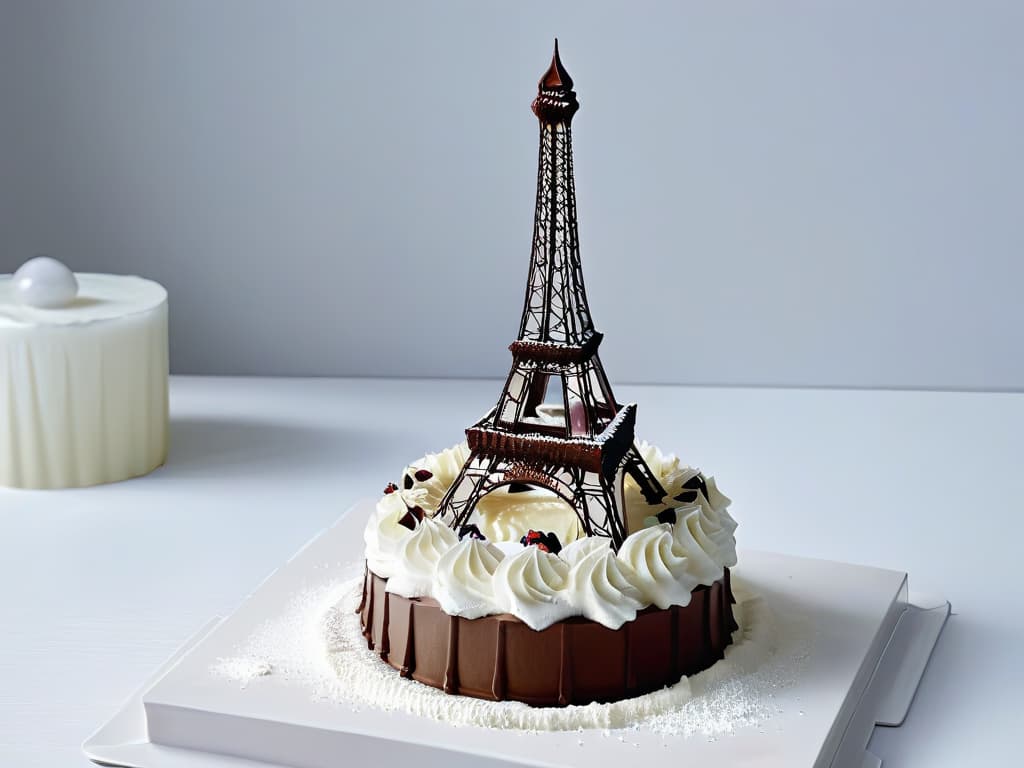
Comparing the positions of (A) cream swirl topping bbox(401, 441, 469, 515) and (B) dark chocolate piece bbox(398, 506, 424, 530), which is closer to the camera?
(B) dark chocolate piece bbox(398, 506, 424, 530)

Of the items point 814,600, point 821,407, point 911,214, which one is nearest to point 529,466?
point 814,600

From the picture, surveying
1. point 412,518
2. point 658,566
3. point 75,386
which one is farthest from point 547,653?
point 75,386

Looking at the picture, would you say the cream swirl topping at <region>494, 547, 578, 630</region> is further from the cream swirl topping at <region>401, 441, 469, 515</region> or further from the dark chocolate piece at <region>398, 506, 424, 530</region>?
the cream swirl topping at <region>401, 441, 469, 515</region>

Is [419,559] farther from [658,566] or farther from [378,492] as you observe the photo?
[378,492]

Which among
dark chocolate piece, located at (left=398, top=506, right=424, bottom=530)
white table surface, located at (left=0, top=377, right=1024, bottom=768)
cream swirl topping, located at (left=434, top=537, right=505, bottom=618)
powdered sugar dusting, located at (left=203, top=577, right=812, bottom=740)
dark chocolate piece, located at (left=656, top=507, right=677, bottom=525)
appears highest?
dark chocolate piece, located at (left=656, top=507, right=677, bottom=525)

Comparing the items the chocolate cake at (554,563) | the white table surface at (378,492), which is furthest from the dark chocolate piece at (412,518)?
the white table surface at (378,492)

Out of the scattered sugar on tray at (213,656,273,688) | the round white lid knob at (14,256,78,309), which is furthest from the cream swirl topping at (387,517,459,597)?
the round white lid knob at (14,256,78,309)
